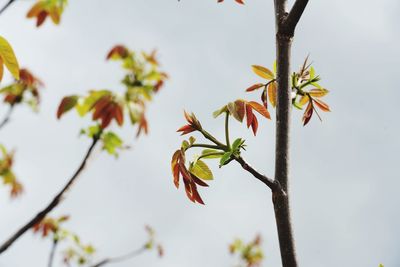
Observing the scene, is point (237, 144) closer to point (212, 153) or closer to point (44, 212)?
point (212, 153)

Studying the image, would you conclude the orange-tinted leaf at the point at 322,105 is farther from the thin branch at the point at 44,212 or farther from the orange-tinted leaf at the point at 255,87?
the thin branch at the point at 44,212

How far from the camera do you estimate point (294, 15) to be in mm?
1096

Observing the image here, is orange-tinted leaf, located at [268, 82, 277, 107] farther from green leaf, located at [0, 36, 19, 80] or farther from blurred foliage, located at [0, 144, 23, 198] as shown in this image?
blurred foliage, located at [0, 144, 23, 198]

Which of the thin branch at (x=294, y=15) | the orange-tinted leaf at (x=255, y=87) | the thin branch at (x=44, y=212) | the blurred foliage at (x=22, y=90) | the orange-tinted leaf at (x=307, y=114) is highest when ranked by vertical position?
the blurred foliage at (x=22, y=90)

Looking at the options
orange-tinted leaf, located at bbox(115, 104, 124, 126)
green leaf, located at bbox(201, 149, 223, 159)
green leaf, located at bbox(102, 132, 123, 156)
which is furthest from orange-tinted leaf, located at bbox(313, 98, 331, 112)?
green leaf, located at bbox(102, 132, 123, 156)

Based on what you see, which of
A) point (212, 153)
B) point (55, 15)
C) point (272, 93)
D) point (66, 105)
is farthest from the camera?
point (55, 15)

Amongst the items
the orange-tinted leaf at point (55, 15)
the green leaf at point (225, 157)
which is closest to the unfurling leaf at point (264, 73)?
the green leaf at point (225, 157)

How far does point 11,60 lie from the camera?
3.55 feet

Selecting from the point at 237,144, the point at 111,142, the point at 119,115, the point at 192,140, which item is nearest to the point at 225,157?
the point at 237,144

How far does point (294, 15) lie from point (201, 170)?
0.56m

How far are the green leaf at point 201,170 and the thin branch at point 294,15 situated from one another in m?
0.51

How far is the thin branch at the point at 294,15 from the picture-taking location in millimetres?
1058

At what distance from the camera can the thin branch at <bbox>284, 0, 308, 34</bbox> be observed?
1.06 metres

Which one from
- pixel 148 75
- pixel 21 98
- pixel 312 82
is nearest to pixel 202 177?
pixel 312 82
